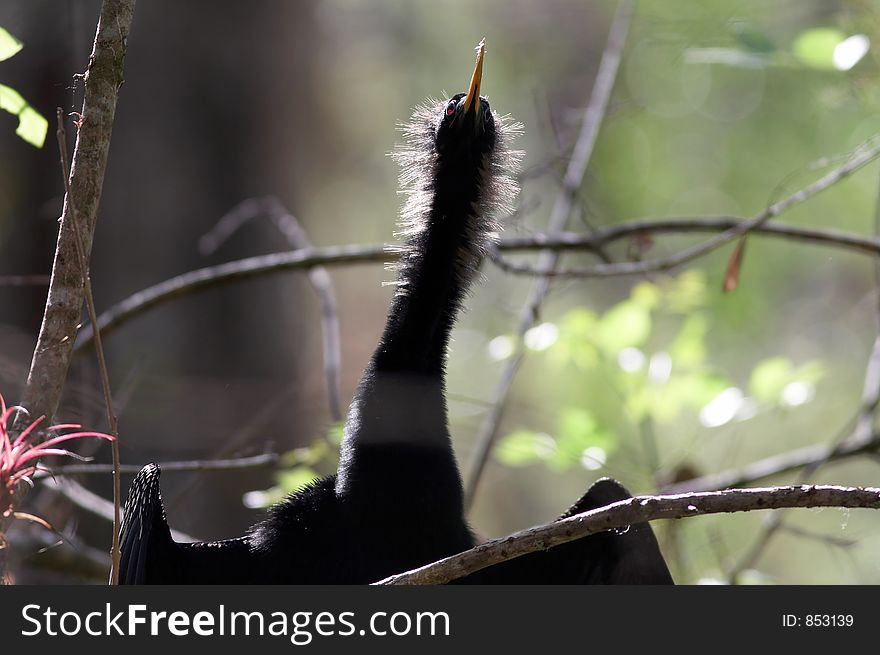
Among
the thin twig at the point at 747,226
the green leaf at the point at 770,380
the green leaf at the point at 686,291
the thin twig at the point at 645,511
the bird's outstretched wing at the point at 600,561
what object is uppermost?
the green leaf at the point at 686,291

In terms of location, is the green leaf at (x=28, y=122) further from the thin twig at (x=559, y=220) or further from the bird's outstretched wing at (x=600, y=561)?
the thin twig at (x=559, y=220)

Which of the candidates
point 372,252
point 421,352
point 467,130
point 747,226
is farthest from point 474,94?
point 747,226

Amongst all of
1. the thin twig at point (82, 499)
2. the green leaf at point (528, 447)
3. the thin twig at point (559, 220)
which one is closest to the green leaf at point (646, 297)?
the thin twig at point (559, 220)

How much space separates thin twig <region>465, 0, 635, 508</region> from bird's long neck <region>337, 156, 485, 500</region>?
113 cm

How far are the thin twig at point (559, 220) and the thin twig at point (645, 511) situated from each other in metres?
1.74

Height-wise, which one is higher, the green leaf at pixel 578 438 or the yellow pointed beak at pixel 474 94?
the yellow pointed beak at pixel 474 94

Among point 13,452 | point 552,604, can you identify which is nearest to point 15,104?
point 13,452

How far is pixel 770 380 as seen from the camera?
3.71 metres

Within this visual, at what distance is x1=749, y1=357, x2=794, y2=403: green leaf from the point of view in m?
3.71

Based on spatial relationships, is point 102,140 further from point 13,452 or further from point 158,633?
point 158,633

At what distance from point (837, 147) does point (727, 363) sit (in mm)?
2544

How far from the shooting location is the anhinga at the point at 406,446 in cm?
244

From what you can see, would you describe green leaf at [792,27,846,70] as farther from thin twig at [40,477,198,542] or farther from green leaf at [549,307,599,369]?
thin twig at [40,477,198,542]

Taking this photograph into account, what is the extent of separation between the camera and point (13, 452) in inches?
71.2
